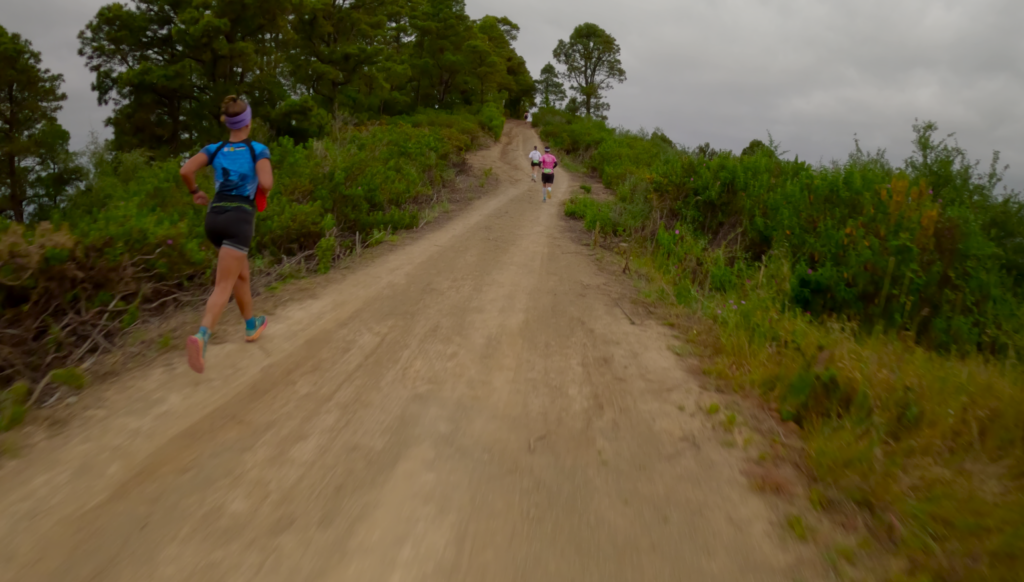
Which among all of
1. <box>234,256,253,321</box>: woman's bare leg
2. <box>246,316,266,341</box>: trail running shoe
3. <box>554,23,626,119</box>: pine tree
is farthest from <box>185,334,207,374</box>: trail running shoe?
<box>554,23,626,119</box>: pine tree

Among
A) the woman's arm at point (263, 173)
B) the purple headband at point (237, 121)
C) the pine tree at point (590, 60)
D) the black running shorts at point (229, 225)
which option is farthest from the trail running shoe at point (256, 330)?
the pine tree at point (590, 60)

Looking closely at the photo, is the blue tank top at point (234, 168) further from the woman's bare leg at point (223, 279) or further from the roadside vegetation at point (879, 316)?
the roadside vegetation at point (879, 316)

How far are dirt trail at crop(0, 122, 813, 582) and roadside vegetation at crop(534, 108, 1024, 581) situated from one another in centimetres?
63

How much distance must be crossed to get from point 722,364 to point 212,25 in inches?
963

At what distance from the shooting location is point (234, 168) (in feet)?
12.9

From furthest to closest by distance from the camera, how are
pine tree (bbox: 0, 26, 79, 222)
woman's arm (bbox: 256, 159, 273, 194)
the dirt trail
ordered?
pine tree (bbox: 0, 26, 79, 222) → woman's arm (bbox: 256, 159, 273, 194) → the dirt trail

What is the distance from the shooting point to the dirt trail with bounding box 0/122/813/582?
226 centimetres

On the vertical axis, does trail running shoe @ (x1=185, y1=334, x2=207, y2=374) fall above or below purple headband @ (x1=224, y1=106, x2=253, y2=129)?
below

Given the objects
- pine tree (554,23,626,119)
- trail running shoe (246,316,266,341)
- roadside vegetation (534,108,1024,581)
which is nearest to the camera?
roadside vegetation (534,108,1024,581)

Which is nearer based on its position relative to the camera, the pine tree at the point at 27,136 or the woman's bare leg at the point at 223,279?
the woman's bare leg at the point at 223,279

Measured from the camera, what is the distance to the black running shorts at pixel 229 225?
12.8 ft

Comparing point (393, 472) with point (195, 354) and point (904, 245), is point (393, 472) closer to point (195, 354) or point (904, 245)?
point (195, 354)

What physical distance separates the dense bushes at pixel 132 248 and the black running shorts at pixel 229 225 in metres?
1.02

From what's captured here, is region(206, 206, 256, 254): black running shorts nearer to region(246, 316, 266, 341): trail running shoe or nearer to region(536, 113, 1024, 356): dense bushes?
region(246, 316, 266, 341): trail running shoe
